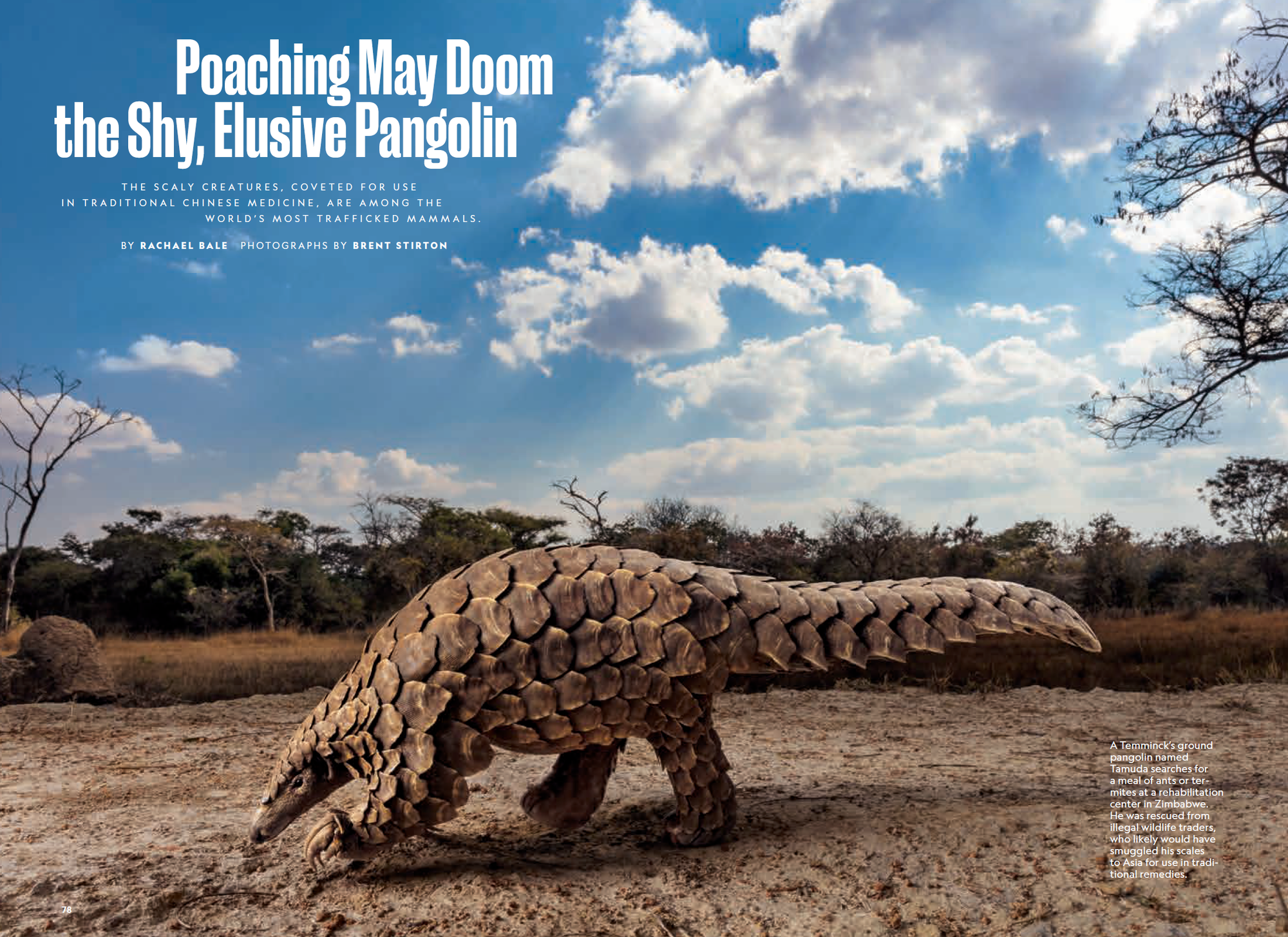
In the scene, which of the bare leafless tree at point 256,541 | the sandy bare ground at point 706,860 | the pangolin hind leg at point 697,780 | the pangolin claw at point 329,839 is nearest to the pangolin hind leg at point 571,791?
the sandy bare ground at point 706,860

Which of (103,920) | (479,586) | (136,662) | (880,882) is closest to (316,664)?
(136,662)

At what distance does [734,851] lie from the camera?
3848 millimetres

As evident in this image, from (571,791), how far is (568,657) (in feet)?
3.67

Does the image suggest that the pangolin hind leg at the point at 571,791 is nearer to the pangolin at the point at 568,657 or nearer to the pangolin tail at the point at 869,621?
the pangolin at the point at 568,657

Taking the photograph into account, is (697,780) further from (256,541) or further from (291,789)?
(256,541)

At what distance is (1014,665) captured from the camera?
388 inches

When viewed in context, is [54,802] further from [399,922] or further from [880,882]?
[880,882]

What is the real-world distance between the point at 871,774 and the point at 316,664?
813cm

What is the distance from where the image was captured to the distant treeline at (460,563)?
14.3m

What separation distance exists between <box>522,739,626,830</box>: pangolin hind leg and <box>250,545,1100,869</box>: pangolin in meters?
0.51

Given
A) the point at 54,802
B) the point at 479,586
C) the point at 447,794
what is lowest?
the point at 54,802

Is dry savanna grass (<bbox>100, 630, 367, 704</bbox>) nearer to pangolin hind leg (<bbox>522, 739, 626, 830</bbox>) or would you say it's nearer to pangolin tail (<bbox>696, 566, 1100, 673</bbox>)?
pangolin hind leg (<bbox>522, 739, 626, 830</bbox>)

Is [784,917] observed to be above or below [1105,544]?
below

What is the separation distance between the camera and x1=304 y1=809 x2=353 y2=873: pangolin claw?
3502 millimetres
